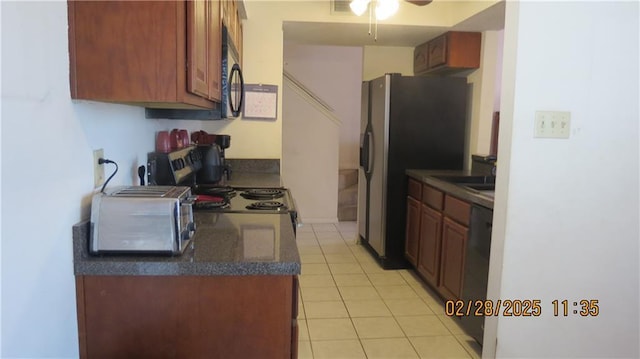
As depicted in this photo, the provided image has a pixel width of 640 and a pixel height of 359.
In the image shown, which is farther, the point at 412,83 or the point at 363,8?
the point at 412,83

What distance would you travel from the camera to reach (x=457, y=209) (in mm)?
2740

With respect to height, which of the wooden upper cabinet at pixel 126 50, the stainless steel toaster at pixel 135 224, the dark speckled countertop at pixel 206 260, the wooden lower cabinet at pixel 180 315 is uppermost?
the wooden upper cabinet at pixel 126 50

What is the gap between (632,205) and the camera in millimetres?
1958

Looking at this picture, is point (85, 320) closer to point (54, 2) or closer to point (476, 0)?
point (54, 2)

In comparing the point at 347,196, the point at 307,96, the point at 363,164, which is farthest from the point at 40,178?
the point at 347,196

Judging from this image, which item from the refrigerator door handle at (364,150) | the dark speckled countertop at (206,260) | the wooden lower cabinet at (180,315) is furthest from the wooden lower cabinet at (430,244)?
the wooden lower cabinet at (180,315)

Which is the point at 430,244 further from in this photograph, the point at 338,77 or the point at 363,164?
the point at 338,77

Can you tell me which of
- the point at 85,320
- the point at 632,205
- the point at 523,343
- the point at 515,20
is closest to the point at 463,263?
the point at 523,343

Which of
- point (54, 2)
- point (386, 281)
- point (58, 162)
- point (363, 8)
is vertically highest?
point (363, 8)

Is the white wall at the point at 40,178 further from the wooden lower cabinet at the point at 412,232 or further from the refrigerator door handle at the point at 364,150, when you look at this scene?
the refrigerator door handle at the point at 364,150

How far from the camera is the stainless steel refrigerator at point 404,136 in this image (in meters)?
3.62

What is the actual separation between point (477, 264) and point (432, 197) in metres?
0.81

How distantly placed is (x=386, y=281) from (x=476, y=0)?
81.1 inches

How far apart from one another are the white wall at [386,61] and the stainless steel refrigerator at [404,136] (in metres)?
0.42
